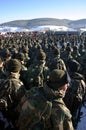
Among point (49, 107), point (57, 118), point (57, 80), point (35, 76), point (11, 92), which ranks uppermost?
point (57, 80)

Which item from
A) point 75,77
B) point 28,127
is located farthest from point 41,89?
point 75,77

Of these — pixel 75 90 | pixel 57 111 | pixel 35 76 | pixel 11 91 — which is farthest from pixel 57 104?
pixel 35 76

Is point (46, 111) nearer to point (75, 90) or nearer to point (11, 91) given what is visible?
point (11, 91)

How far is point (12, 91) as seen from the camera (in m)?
5.04

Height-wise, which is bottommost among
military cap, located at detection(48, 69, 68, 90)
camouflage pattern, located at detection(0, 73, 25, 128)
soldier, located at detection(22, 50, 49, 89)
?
soldier, located at detection(22, 50, 49, 89)

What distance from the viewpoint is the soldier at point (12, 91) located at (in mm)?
5008

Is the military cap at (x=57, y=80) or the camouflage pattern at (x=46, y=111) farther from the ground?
the military cap at (x=57, y=80)

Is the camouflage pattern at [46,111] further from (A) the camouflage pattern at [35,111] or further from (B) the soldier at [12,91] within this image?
(B) the soldier at [12,91]

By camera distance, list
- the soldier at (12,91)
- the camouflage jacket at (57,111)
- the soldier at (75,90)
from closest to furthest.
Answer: the camouflage jacket at (57,111), the soldier at (12,91), the soldier at (75,90)

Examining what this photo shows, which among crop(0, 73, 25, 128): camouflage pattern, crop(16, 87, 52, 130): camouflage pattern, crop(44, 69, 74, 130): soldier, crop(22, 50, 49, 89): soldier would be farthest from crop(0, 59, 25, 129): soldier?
crop(22, 50, 49, 89): soldier

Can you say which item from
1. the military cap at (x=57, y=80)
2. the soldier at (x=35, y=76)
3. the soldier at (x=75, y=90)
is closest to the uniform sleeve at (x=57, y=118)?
the military cap at (x=57, y=80)

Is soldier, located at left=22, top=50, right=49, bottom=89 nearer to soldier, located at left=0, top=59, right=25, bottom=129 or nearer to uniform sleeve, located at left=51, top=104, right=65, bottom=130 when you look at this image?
soldier, located at left=0, top=59, right=25, bottom=129

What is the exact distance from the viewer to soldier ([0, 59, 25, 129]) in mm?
5008

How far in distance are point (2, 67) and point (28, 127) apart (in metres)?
3.88
